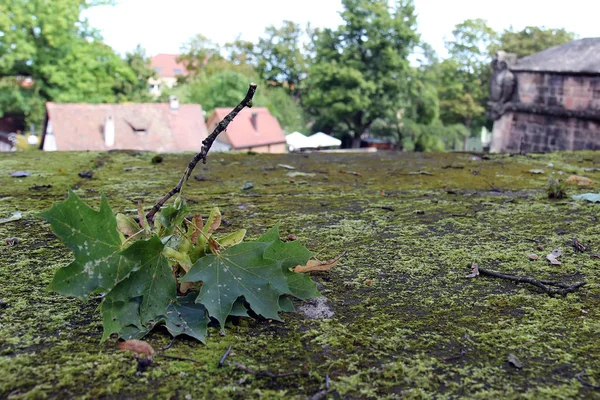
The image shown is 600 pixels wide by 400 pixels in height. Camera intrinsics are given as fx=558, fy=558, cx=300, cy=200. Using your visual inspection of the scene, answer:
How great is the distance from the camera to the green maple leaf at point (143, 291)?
973 mm

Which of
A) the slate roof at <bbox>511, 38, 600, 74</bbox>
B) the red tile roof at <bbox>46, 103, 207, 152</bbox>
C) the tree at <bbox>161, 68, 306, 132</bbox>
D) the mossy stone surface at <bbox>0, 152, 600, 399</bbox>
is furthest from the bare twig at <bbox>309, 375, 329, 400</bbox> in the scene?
the tree at <bbox>161, 68, 306, 132</bbox>

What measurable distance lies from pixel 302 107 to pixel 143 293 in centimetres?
4168

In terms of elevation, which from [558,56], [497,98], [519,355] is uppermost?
[558,56]

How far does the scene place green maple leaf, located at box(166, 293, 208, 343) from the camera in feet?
3.19

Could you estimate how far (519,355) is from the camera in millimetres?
916

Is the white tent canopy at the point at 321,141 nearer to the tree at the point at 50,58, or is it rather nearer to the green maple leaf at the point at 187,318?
the tree at the point at 50,58

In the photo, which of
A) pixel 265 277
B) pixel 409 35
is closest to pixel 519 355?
pixel 265 277

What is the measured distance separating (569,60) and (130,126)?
70.4 feet

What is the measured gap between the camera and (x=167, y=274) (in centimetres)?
102

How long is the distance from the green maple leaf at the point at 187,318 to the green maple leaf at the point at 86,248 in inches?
4.5

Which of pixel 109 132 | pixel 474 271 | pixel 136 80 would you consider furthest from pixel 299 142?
pixel 474 271

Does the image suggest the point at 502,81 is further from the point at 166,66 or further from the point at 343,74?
the point at 166,66

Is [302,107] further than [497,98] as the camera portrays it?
Yes

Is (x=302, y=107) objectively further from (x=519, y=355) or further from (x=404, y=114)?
(x=519, y=355)
